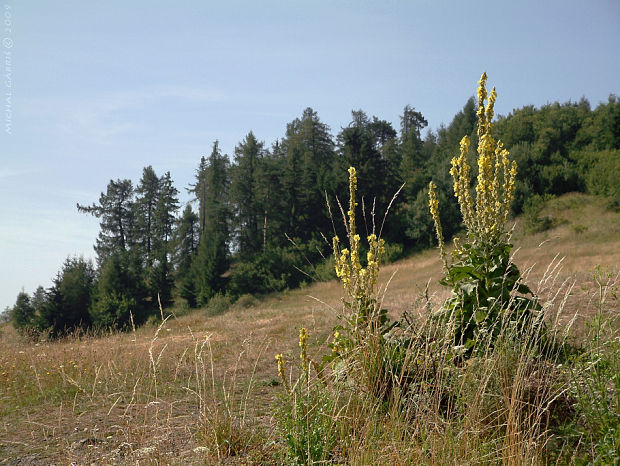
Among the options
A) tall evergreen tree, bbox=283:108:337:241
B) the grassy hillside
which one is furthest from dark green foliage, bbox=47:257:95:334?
the grassy hillside

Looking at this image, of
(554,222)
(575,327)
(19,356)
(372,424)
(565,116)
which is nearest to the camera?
(372,424)

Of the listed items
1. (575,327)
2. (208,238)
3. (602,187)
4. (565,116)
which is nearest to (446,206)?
(602,187)

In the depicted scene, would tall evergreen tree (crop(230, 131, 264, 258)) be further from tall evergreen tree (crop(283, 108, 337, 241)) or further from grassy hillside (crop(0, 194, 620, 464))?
grassy hillside (crop(0, 194, 620, 464))

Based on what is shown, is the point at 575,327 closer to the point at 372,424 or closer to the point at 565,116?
the point at 372,424

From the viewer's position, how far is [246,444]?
3.37 meters

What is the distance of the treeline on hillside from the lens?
1462 inches

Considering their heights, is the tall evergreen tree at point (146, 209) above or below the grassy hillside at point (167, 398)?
above

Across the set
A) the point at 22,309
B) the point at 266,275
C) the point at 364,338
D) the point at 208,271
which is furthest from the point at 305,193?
the point at 364,338

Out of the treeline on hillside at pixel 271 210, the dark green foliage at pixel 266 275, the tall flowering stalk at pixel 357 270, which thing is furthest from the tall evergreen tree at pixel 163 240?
the tall flowering stalk at pixel 357 270

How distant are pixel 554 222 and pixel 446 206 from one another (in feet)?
27.8

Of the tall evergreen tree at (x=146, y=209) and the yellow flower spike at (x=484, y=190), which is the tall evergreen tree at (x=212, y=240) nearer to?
the tall evergreen tree at (x=146, y=209)

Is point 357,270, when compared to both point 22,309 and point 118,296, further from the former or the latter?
point 22,309

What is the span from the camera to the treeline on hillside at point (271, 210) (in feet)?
122

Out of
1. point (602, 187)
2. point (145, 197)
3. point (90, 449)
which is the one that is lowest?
point (90, 449)
